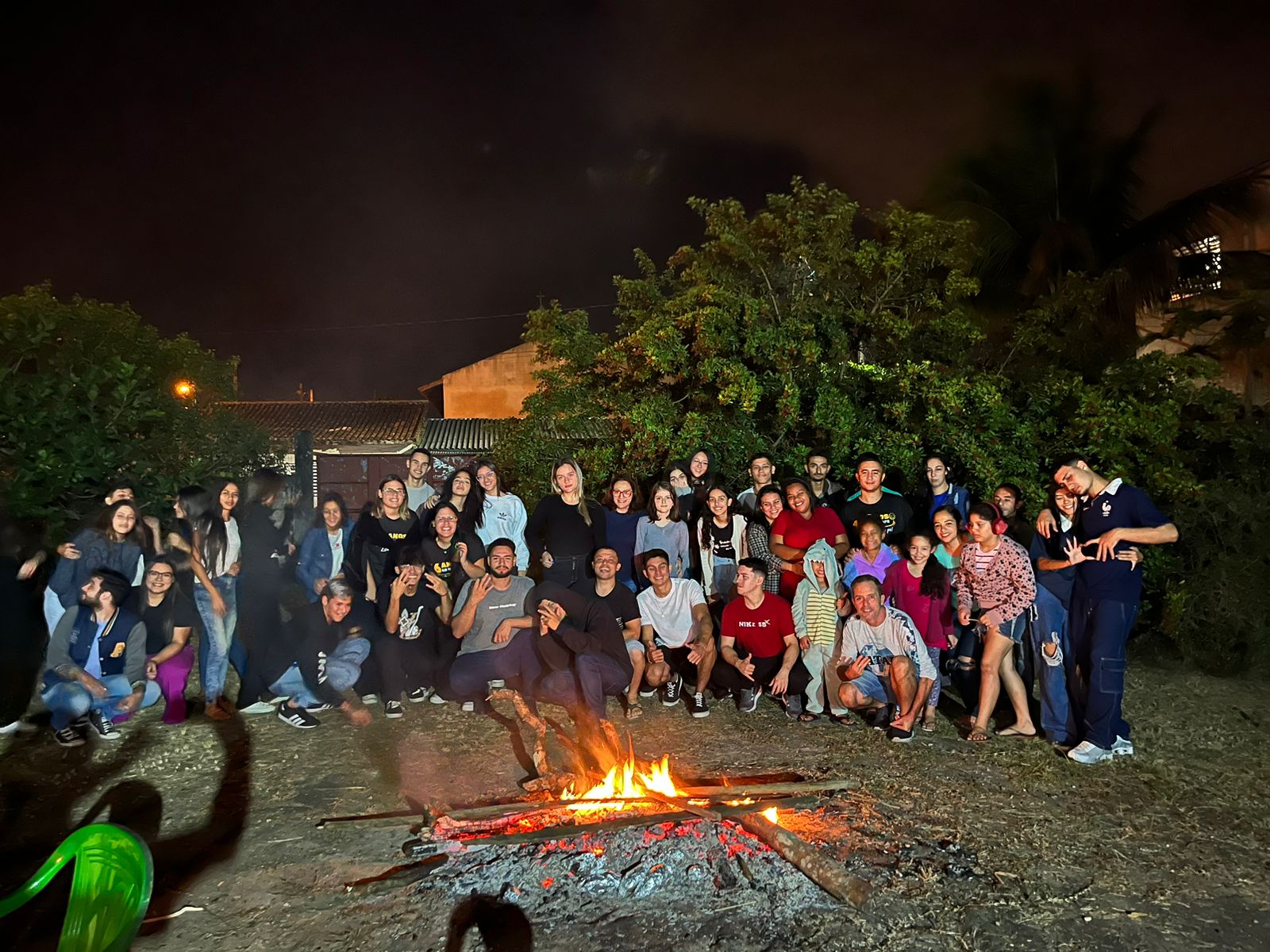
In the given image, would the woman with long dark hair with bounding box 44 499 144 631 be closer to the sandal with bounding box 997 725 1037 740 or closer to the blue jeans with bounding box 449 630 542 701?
the blue jeans with bounding box 449 630 542 701

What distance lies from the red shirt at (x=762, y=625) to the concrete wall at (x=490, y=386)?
29.0 m

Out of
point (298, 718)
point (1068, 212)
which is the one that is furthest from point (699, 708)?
point (1068, 212)

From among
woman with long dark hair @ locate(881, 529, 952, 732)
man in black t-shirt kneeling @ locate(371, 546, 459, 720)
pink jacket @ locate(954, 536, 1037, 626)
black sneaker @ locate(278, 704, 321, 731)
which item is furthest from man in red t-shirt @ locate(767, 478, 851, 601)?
black sneaker @ locate(278, 704, 321, 731)

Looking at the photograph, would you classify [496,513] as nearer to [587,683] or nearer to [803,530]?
[587,683]

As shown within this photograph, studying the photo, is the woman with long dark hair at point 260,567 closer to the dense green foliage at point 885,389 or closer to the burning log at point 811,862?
the dense green foliage at point 885,389

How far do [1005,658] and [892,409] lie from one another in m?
3.31

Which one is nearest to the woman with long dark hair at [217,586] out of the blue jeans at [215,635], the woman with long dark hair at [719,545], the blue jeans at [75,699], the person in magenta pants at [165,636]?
the blue jeans at [215,635]

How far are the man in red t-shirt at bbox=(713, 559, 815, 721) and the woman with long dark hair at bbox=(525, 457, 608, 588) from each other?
1.39m

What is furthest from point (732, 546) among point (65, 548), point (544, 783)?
point (65, 548)

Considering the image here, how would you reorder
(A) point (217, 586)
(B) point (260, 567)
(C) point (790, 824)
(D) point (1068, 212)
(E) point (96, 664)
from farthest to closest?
(D) point (1068, 212)
(B) point (260, 567)
(A) point (217, 586)
(E) point (96, 664)
(C) point (790, 824)

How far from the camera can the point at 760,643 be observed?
258 inches

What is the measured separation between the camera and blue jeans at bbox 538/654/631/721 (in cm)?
600

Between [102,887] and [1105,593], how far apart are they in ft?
18.6

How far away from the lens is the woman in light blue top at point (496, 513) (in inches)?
302
